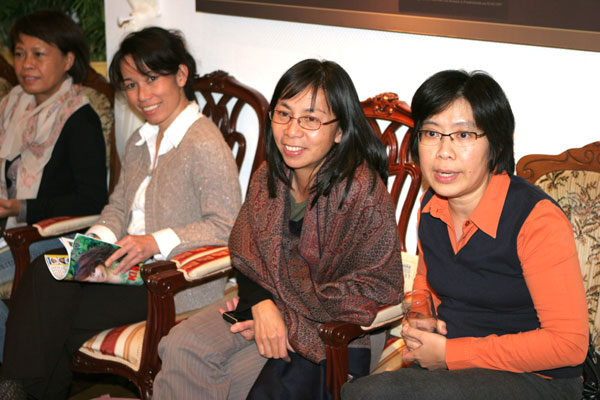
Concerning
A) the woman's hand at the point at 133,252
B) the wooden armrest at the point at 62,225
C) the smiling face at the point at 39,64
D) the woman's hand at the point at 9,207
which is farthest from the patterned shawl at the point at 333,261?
the smiling face at the point at 39,64

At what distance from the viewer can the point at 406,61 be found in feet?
7.14

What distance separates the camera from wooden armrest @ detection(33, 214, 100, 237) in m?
2.41

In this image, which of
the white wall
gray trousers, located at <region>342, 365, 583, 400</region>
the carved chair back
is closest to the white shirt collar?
the carved chair back

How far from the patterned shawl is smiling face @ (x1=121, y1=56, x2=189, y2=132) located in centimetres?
73

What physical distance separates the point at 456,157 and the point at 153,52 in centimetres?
129

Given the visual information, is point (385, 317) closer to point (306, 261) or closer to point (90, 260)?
point (306, 261)

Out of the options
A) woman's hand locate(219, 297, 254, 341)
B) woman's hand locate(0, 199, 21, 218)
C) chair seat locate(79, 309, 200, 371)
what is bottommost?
chair seat locate(79, 309, 200, 371)

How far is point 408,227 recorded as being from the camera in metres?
2.33

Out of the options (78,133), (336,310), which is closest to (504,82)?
(336,310)

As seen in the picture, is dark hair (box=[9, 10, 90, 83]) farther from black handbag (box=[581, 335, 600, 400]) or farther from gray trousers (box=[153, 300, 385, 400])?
black handbag (box=[581, 335, 600, 400])

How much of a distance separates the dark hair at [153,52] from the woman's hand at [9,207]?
2.47 ft

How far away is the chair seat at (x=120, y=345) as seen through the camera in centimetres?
203

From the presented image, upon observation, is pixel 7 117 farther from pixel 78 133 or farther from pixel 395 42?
pixel 395 42

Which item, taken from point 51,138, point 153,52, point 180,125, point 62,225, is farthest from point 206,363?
point 51,138
